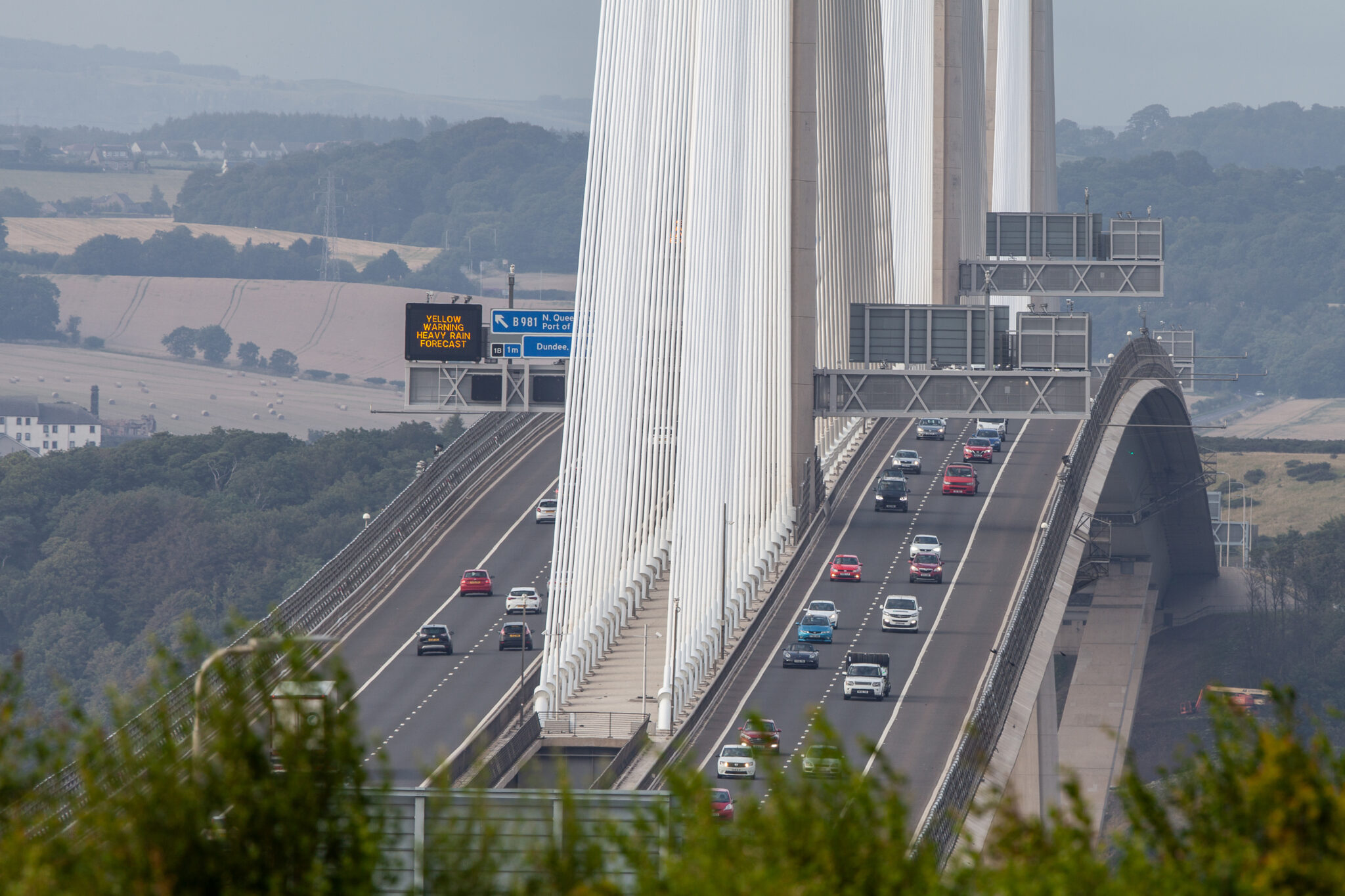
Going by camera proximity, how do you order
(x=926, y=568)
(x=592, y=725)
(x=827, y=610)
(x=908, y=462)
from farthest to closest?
1. (x=908, y=462)
2. (x=926, y=568)
3. (x=827, y=610)
4. (x=592, y=725)

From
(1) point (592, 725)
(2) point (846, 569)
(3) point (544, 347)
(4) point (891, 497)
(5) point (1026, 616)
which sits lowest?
(1) point (592, 725)

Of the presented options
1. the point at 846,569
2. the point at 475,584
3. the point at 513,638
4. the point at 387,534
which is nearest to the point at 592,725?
the point at 513,638

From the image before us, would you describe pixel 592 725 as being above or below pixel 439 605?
below

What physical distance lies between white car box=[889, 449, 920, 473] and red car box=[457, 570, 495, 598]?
87.3 feet

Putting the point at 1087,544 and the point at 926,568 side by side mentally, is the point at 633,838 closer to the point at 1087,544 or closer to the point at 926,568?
the point at 926,568

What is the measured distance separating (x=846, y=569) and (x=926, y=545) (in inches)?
183

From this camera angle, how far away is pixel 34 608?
563 ft

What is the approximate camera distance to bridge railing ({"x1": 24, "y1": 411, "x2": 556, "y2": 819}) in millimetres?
72062

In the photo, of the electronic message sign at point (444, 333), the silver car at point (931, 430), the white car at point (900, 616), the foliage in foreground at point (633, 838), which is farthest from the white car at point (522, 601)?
the foliage in foreground at point (633, 838)

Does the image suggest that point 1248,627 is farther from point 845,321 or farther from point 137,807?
point 137,807

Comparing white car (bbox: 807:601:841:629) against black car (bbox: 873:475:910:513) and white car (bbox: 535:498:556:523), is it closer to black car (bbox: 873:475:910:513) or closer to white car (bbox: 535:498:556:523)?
black car (bbox: 873:475:910:513)

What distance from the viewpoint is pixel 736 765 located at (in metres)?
53.0

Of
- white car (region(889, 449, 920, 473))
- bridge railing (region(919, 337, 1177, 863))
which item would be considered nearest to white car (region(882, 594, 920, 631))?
bridge railing (region(919, 337, 1177, 863))

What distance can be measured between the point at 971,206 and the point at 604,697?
67311mm
